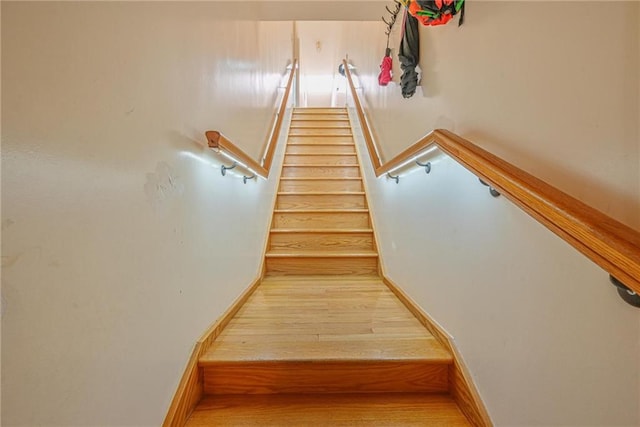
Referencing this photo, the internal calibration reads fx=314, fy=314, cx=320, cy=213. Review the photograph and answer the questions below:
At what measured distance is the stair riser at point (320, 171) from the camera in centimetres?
332

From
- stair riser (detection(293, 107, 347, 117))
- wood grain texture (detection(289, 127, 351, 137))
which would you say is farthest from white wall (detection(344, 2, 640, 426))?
stair riser (detection(293, 107, 347, 117))

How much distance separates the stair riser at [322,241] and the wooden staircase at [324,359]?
0.64ft

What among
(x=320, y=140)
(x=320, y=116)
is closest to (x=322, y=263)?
(x=320, y=140)

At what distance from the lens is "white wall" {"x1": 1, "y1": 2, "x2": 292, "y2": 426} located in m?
0.50

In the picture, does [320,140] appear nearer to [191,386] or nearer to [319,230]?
[319,230]

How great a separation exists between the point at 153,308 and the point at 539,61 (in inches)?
46.6

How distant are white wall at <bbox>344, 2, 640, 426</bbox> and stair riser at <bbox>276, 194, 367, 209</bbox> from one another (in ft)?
5.09

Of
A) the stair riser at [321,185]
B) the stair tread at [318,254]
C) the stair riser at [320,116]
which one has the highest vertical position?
the stair riser at [320,116]

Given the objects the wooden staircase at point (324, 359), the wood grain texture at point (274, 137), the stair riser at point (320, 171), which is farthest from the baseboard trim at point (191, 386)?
the stair riser at point (320, 171)

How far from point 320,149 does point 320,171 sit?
0.51 metres

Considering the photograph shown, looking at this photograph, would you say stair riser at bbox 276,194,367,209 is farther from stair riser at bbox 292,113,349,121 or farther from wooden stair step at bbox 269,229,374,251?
stair riser at bbox 292,113,349,121

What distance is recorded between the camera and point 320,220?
2689mm

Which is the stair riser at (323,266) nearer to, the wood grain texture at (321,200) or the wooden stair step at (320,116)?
the wood grain texture at (321,200)

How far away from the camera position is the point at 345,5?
1.96 m
